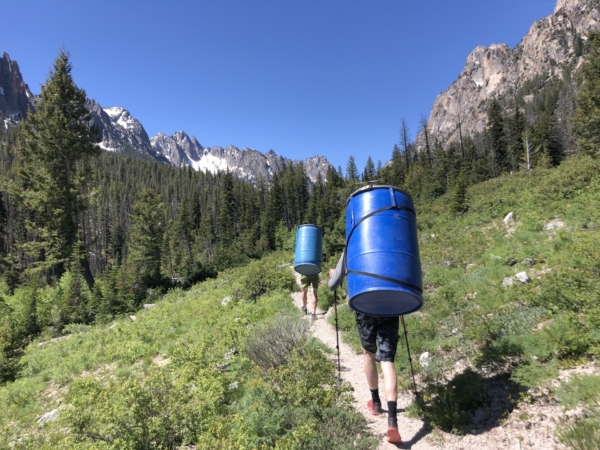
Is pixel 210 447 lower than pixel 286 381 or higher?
lower

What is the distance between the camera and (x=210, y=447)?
2625 mm

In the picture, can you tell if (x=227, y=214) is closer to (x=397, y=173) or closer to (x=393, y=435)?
(x=397, y=173)

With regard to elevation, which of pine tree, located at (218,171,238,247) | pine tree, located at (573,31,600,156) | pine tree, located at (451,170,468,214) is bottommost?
pine tree, located at (451,170,468,214)

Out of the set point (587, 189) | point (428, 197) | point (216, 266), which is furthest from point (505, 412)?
point (428, 197)

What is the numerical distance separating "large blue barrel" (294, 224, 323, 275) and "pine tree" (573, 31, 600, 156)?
62.6 feet

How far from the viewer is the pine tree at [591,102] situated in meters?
18.7

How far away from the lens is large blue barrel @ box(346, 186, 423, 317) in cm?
336

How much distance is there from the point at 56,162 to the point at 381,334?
1995 cm

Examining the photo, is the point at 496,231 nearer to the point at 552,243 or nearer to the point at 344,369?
the point at 552,243

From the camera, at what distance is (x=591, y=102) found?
1948 cm

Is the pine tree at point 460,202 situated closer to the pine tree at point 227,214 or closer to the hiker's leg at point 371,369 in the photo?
the hiker's leg at point 371,369

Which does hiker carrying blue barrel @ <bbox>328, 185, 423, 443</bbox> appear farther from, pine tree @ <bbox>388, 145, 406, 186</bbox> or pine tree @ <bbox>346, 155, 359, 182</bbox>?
pine tree @ <bbox>346, 155, 359, 182</bbox>

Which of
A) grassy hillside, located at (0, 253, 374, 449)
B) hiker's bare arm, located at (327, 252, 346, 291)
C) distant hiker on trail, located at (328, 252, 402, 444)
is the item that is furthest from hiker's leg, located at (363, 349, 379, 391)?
hiker's bare arm, located at (327, 252, 346, 291)

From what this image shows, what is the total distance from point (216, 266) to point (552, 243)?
78.7 feet
